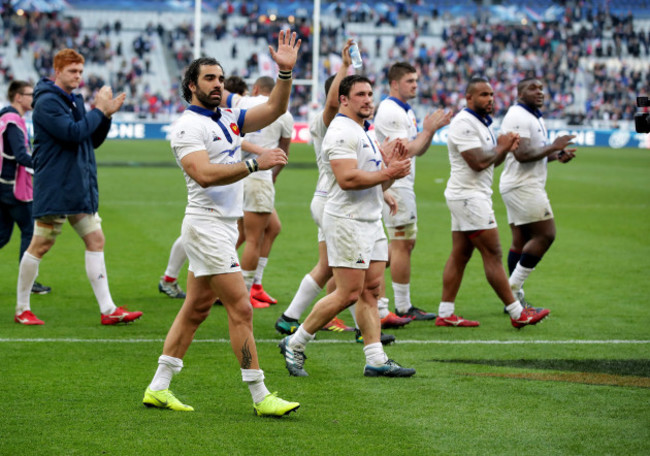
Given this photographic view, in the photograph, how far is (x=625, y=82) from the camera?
51.6 meters

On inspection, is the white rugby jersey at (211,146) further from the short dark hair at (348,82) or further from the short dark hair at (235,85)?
the short dark hair at (235,85)

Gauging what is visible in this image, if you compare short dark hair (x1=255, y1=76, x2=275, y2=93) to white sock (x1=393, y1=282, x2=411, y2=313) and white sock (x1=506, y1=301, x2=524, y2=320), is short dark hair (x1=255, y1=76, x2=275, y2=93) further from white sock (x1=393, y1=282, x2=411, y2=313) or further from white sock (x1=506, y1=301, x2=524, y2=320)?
white sock (x1=506, y1=301, x2=524, y2=320)

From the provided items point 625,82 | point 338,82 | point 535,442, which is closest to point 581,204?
point 338,82

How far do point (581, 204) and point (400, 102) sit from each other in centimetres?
1206

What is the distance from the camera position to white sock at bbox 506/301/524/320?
855cm

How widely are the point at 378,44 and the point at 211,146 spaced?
50408mm

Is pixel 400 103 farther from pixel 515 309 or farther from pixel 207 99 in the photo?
pixel 207 99

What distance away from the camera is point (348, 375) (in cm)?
680

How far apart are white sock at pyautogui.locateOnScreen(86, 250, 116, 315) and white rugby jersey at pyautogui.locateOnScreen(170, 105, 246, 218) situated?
2862 mm

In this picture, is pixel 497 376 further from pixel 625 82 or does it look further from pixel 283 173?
pixel 625 82

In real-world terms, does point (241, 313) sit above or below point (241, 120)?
below

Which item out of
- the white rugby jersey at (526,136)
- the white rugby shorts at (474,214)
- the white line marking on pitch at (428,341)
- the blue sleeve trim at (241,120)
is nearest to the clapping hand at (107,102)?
the white line marking on pitch at (428,341)

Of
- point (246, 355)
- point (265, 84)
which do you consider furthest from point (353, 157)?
point (265, 84)

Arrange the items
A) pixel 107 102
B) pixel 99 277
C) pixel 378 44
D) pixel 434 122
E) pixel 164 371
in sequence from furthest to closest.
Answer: pixel 378 44, pixel 99 277, pixel 107 102, pixel 434 122, pixel 164 371
